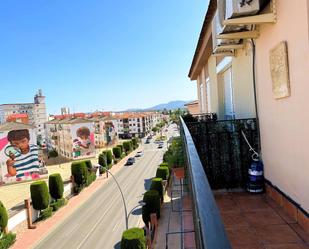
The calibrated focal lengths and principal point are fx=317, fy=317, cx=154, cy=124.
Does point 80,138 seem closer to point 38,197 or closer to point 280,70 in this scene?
point 38,197

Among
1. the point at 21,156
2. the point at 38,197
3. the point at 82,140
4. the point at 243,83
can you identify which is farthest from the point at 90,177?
the point at 243,83

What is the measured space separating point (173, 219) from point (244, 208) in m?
2.39

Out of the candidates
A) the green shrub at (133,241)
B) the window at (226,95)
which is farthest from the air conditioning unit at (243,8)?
the green shrub at (133,241)

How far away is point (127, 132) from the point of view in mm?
94750

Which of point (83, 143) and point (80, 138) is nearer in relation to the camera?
point (80, 138)

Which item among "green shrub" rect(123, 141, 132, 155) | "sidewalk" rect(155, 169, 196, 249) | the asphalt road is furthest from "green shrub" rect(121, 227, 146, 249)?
"green shrub" rect(123, 141, 132, 155)

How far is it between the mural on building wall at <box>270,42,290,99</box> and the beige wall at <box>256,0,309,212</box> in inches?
3.1

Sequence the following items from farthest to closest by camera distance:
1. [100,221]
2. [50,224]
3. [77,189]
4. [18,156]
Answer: [18,156] → [77,189] → [100,221] → [50,224]

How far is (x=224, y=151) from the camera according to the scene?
20.8 feet

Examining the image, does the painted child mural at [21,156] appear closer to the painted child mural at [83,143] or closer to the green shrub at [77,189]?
the green shrub at [77,189]

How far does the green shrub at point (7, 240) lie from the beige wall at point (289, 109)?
55.8ft

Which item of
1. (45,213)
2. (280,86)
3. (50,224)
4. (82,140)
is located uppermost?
(280,86)

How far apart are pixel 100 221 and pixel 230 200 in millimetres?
18872

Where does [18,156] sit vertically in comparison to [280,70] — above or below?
below
